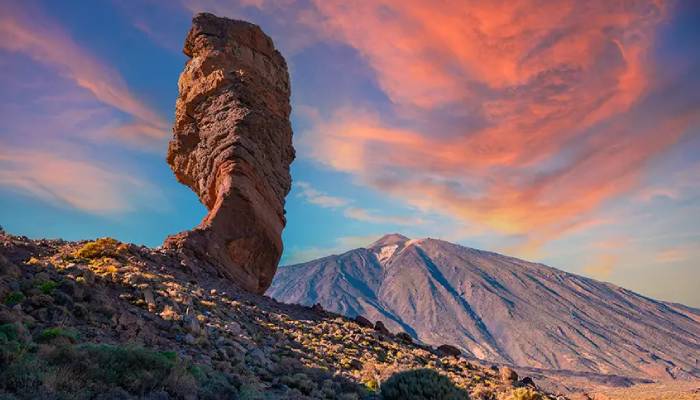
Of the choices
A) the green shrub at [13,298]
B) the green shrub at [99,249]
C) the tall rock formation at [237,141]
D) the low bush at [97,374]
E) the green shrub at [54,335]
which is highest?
the tall rock formation at [237,141]

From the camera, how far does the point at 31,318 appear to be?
9.30 meters

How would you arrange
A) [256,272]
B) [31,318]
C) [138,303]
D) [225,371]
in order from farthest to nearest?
[256,272], [138,303], [225,371], [31,318]

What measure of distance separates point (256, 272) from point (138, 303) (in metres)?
10.7

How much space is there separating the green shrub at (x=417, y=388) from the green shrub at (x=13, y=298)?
9.25m

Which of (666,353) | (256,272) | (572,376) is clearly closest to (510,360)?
(572,376)

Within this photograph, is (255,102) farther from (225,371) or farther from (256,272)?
(225,371)

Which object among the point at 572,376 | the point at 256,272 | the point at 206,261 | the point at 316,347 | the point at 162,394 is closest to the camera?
the point at 162,394

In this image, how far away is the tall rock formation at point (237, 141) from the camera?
74.8ft

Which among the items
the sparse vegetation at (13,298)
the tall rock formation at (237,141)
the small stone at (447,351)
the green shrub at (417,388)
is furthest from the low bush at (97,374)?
the small stone at (447,351)

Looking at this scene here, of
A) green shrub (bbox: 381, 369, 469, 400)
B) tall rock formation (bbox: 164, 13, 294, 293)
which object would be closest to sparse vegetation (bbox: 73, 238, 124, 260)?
tall rock formation (bbox: 164, 13, 294, 293)

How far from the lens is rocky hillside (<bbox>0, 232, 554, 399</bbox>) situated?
7680mm

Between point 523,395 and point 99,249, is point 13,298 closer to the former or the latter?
point 99,249

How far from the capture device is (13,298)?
9.98 meters

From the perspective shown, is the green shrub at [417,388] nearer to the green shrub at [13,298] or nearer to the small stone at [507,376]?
the small stone at [507,376]
